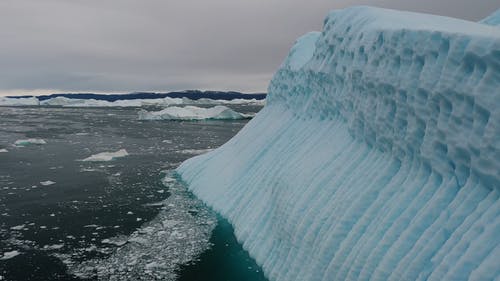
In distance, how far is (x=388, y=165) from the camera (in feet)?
18.1

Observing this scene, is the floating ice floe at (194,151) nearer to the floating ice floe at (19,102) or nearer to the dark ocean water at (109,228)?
the dark ocean water at (109,228)

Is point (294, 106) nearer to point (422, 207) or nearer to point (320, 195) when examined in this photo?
point (320, 195)

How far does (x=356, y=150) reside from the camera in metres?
6.44

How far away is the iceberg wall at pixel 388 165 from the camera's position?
4.01 metres

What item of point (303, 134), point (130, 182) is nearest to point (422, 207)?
point (303, 134)

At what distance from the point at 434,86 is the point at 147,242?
18.8 ft

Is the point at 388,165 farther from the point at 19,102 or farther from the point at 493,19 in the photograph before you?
the point at 19,102

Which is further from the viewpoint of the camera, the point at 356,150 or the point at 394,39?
the point at 356,150

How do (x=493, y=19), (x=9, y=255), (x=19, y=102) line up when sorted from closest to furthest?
(x=9, y=255) < (x=493, y=19) < (x=19, y=102)

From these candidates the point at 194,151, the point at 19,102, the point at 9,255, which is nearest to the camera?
the point at 9,255

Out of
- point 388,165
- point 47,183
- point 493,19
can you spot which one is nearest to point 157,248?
point 388,165

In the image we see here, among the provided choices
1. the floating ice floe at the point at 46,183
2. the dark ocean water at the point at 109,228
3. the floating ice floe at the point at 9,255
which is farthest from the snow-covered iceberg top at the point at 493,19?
the floating ice floe at the point at 46,183

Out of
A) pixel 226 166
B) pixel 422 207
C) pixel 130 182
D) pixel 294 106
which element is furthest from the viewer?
pixel 130 182

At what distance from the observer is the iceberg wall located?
4008 millimetres
